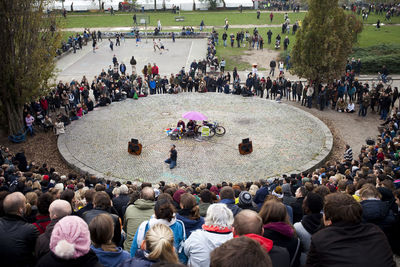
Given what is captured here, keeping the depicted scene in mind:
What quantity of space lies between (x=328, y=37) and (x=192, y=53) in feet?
69.2

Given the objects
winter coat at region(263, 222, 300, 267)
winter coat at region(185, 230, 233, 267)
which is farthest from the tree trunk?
winter coat at region(263, 222, 300, 267)

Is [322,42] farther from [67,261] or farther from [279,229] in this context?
[67,261]

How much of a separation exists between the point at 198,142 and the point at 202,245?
1366 cm

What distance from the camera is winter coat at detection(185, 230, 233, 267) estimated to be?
4.85 m

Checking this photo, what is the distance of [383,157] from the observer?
1408 centimetres

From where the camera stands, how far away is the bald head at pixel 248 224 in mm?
4457

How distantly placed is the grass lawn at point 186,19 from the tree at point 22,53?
40422mm

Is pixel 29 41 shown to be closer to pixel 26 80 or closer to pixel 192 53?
pixel 26 80

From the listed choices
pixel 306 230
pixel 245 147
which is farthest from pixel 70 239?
pixel 245 147

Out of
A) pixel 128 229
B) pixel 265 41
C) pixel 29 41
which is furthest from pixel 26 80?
pixel 265 41

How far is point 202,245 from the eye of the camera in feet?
16.0

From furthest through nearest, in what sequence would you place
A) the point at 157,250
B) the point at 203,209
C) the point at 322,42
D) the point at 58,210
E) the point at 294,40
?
the point at 294,40, the point at 322,42, the point at 203,209, the point at 58,210, the point at 157,250

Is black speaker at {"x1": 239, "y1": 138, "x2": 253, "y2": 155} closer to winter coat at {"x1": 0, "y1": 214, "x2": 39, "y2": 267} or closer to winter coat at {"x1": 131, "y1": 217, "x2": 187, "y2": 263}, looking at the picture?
winter coat at {"x1": 131, "y1": 217, "x2": 187, "y2": 263}

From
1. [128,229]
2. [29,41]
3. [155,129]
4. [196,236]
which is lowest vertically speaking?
[155,129]
